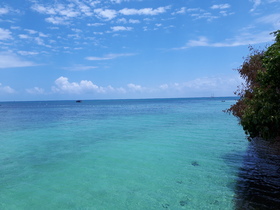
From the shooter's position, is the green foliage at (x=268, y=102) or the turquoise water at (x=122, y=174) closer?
the green foliage at (x=268, y=102)

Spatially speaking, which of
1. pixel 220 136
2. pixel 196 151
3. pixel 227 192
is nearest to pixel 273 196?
pixel 227 192

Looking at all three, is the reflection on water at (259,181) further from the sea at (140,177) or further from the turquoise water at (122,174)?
the turquoise water at (122,174)

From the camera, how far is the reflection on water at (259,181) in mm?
8883

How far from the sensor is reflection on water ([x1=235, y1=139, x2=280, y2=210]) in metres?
8.88

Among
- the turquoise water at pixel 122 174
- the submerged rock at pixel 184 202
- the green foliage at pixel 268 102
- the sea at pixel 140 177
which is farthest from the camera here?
the turquoise water at pixel 122 174

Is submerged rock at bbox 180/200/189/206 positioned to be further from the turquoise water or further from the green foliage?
the green foliage

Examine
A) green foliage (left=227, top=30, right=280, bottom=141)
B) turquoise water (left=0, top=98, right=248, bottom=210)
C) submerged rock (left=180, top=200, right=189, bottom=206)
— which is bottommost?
submerged rock (left=180, top=200, right=189, bottom=206)

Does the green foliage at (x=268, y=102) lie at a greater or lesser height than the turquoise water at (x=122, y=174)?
greater

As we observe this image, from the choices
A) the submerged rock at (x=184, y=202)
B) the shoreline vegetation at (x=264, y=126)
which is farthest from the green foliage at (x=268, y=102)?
the submerged rock at (x=184, y=202)

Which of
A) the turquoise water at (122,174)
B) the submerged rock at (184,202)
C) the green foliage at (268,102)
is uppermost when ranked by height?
the green foliage at (268,102)

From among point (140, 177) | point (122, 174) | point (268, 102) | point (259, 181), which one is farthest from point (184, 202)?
point (268, 102)

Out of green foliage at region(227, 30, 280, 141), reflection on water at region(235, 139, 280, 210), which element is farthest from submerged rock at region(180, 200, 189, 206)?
green foliage at region(227, 30, 280, 141)

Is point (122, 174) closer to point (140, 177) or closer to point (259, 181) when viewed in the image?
point (140, 177)

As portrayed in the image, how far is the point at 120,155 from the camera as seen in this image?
16.9m
